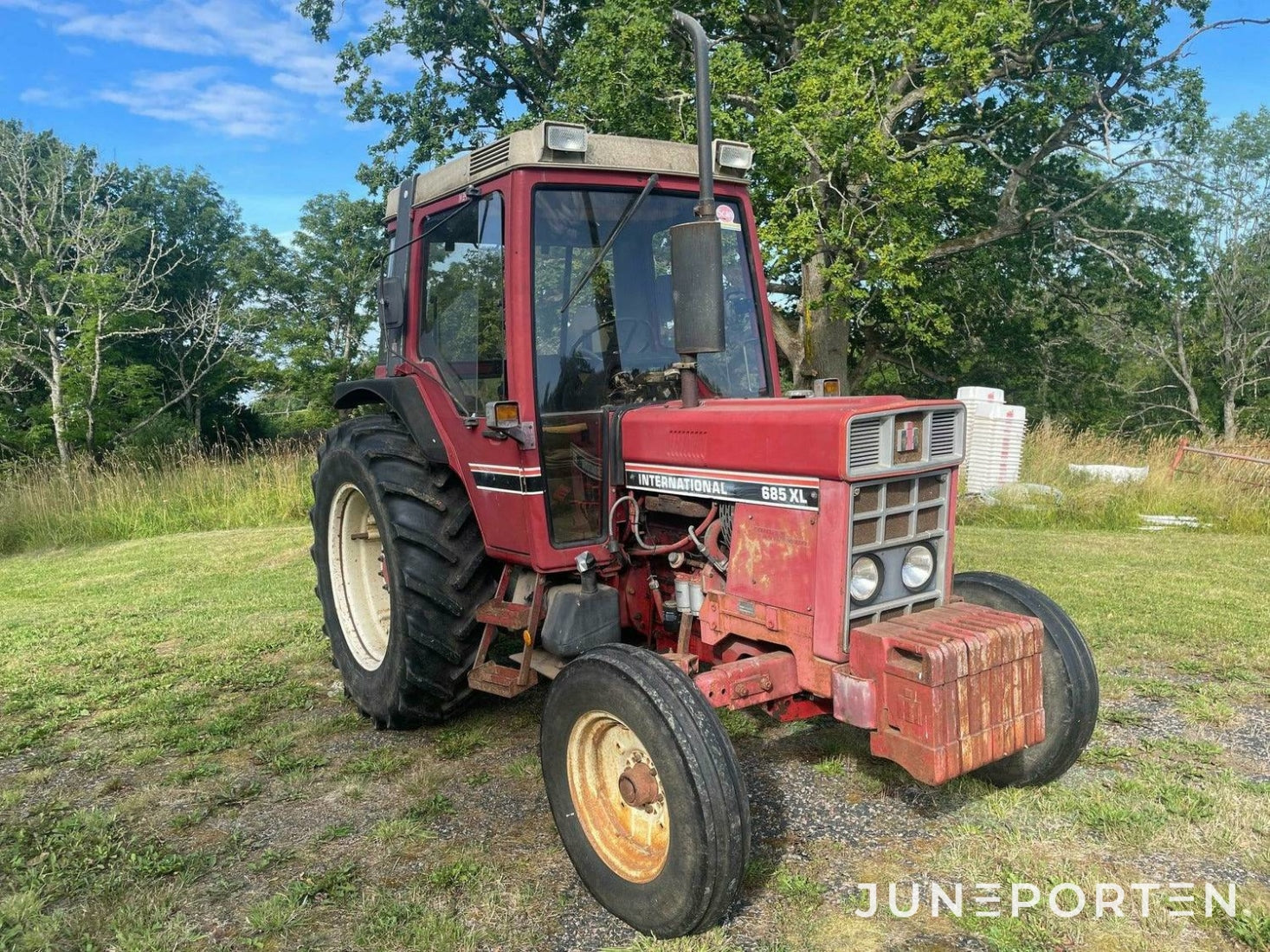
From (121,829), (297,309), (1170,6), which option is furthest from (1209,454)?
(297,309)

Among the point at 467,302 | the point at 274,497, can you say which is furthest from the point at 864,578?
the point at 274,497

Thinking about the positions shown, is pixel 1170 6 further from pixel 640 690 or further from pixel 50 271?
pixel 50 271

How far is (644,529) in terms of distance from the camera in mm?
3469

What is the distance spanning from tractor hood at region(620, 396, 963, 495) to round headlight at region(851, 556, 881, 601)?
0.29 meters

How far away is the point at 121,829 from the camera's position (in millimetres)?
3260

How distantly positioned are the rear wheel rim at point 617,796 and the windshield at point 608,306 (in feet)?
4.07

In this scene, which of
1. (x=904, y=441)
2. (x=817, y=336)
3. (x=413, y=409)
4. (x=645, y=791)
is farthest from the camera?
(x=817, y=336)

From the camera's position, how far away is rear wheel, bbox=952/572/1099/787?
A: 10.1 ft

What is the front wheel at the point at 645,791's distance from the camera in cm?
234

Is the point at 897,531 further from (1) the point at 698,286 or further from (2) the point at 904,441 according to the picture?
(1) the point at 698,286

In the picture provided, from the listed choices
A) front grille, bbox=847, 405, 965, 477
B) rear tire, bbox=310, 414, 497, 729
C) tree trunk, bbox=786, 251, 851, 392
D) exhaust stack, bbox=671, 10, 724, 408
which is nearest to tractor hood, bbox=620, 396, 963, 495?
front grille, bbox=847, 405, 965, 477
